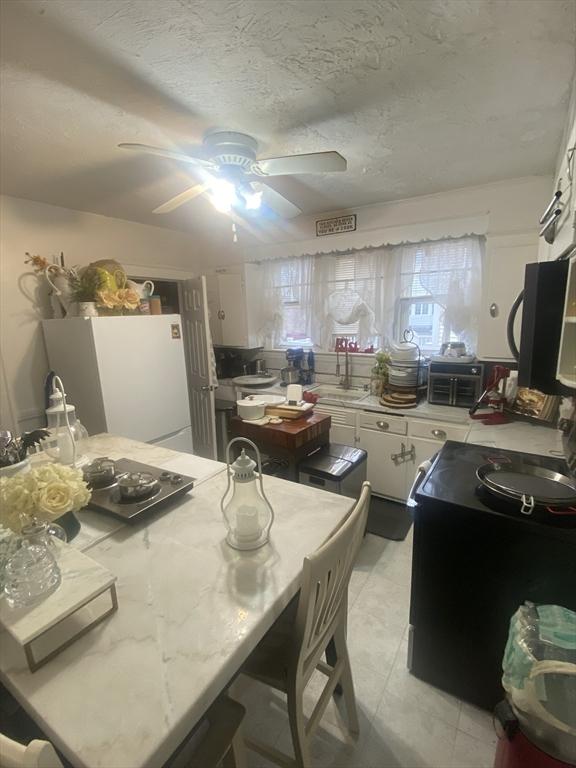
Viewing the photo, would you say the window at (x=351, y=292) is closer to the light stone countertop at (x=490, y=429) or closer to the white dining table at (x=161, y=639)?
the light stone countertop at (x=490, y=429)

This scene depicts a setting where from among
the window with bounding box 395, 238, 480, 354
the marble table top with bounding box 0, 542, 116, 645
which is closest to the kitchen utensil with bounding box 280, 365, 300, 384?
the window with bounding box 395, 238, 480, 354

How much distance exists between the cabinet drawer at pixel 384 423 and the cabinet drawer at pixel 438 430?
0.07 m

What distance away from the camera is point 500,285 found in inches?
94.3

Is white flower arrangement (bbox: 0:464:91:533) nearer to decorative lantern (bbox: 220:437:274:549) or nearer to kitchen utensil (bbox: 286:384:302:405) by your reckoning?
decorative lantern (bbox: 220:437:274:549)

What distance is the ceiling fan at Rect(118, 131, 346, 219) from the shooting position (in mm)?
1428

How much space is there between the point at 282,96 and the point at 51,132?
42.5 inches

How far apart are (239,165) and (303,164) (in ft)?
1.27

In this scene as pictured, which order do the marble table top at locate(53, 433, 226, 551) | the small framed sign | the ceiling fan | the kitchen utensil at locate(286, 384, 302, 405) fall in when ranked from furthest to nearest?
the small framed sign → the kitchen utensil at locate(286, 384, 302, 405) → the ceiling fan → the marble table top at locate(53, 433, 226, 551)

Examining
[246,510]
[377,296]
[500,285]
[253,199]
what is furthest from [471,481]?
[377,296]

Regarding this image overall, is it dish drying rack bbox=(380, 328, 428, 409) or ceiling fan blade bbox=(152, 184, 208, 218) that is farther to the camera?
dish drying rack bbox=(380, 328, 428, 409)

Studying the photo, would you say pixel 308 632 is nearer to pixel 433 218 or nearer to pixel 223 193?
pixel 223 193

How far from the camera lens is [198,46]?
3.62 feet

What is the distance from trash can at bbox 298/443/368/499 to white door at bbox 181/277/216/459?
1.28 metres

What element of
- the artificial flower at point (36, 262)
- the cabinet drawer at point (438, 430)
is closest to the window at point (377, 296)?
the cabinet drawer at point (438, 430)
